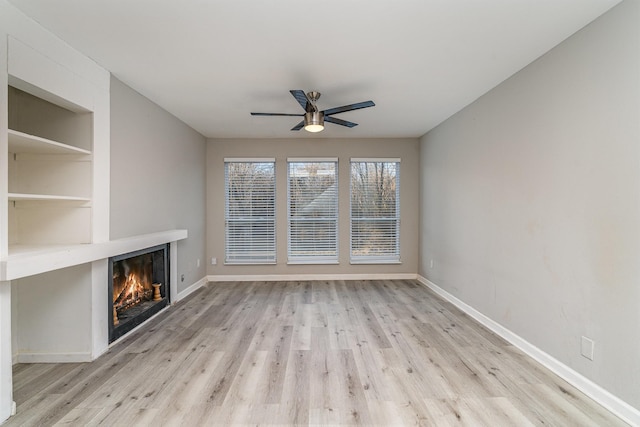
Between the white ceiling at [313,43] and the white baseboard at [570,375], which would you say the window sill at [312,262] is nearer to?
the white baseboard at [570,375]

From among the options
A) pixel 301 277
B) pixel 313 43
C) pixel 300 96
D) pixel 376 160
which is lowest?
pixel 301 277

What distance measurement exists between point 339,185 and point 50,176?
4.01m

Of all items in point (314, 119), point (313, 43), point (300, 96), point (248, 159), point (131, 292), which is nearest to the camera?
point (313, 43)

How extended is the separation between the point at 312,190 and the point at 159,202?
261 cm

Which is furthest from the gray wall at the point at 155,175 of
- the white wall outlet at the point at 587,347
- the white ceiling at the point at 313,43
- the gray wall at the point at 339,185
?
the white wall outlet at the point at 587,347

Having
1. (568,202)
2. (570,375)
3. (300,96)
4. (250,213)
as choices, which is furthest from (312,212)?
(570,375)

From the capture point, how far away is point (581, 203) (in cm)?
220

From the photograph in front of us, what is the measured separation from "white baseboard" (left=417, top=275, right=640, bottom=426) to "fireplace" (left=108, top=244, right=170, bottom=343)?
389 cm

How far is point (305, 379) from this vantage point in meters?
2.29

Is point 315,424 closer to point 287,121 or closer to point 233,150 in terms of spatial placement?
point 287,121

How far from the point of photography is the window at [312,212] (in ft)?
18.1

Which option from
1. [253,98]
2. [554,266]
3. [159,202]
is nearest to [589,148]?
[554,266]

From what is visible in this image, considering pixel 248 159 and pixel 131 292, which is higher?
pixel 248 159

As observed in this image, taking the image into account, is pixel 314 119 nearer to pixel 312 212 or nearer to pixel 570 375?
pixel 312 212
